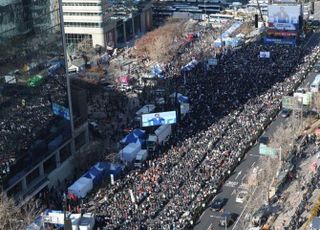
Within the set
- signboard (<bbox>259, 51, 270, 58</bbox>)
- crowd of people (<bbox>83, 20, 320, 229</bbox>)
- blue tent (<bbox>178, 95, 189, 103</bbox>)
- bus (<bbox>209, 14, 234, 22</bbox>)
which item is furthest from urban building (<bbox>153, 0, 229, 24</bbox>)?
blue tent (<bbox>178, 95, 189, 103</bbox>)

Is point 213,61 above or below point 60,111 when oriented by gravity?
below

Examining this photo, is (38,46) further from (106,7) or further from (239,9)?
(239,9)

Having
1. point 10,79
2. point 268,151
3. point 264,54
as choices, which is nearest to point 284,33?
point 264,54

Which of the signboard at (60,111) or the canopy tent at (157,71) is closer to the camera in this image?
the signboard at (60,111)

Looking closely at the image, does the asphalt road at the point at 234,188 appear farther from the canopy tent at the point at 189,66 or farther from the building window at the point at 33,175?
the canopy tent at the point at 189,66

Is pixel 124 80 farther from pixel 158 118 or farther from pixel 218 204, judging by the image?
pixel 218 204

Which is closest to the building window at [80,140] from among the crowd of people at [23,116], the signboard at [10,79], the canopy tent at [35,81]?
the crowd of people at [23,116]

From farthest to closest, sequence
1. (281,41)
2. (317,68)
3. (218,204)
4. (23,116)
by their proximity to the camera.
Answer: (281,41) < (317,68) < (23,116) < (218,204)

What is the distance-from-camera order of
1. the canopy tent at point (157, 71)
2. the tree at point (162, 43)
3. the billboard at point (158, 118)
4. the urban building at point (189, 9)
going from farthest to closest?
the urban building at point (189, 9)
the tree at point (162, 43)
the canopy tent at point (157, 71)
the billboard at point (158, 118)
